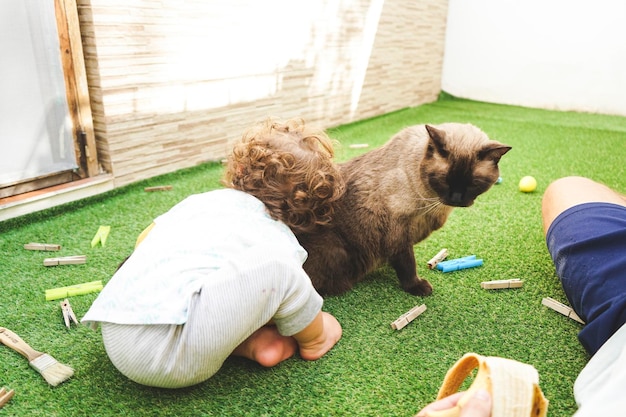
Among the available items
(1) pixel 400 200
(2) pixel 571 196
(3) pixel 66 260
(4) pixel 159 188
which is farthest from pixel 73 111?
(2) pixel 571 196

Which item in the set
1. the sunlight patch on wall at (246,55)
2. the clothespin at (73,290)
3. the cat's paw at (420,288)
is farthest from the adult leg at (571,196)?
the sunlight patch on wall at (246,55)

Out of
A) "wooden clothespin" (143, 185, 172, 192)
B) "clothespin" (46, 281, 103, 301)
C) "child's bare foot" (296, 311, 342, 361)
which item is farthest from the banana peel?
"wooden clothespin" (143, 185, 172, 192)

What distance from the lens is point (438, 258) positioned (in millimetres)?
2061

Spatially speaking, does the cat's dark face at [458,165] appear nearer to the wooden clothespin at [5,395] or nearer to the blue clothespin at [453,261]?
the blue clothespin at [453,261]

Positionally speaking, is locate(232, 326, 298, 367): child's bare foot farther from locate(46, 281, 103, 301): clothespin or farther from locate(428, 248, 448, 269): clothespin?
locate(428, 248, 448, 269): clothespin

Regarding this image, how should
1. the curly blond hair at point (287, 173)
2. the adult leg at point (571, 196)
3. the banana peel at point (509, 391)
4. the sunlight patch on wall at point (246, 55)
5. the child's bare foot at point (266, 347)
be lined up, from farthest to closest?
the sunlight patch on wall at point (246, 55), the adult leg at point (571, 196), the curly blond hair at point (287, 173), the child's bare foot at point (266, 347), the banana peel at point (509, 391)

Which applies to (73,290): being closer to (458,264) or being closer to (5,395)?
(5,395)

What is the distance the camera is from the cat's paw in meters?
1.80

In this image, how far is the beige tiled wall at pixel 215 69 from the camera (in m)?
2.45

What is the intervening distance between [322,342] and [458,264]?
82 centimetres

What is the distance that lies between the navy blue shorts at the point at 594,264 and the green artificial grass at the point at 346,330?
0.21 m

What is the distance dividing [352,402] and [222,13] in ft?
8.10

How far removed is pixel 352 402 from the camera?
4.18ft

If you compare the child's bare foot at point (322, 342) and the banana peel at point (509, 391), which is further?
the child's bare foot at point (322, 342)
